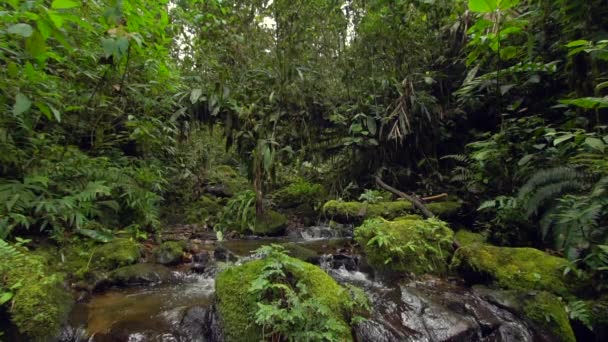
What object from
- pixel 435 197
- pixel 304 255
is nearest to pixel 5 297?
pixel 304 255

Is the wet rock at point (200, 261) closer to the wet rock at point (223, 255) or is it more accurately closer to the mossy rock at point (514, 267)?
the wet rock at point (223, 255)

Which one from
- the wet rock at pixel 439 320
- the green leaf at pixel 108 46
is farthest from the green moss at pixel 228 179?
the green leaf at pixel 108 46

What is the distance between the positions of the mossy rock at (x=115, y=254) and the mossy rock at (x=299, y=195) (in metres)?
4.90

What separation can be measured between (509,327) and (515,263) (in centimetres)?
95

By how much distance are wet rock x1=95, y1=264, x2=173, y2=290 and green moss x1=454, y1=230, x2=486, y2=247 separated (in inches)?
166

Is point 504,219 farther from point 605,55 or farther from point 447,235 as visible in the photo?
point 605,55

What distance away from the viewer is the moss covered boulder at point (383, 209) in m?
5.91

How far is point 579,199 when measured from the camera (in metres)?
3.36

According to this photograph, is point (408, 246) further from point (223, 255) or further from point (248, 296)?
point (223, 255)

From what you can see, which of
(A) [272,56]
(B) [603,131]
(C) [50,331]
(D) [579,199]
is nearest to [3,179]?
(C) [50,331]

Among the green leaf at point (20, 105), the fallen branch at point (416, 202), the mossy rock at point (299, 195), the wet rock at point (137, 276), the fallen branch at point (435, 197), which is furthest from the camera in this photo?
the mossy rock at point (299, 195)

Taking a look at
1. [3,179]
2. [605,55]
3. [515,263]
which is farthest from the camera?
[3,179]

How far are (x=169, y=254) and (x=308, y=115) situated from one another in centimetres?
468

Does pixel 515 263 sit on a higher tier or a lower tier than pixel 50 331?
higher
